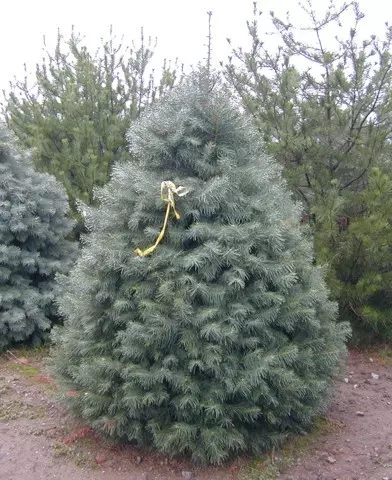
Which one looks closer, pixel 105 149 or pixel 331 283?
pixel 331 283

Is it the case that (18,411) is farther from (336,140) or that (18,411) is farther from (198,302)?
(336,140)

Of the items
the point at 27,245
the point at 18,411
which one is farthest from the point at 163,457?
the point at 27,245

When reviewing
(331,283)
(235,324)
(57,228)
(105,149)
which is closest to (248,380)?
(235,324)

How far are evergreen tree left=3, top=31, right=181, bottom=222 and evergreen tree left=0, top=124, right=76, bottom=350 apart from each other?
991 millimetres

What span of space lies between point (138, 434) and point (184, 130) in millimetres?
1785

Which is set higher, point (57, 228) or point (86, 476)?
point (57, 228)

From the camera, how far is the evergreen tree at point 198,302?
314cm

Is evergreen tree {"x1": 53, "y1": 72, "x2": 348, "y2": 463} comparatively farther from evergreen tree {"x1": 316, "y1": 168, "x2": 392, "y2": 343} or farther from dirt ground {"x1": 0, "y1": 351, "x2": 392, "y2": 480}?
evergreen tree {"x1": 316, "y1": 168, "x2": 392, "y2": 343}

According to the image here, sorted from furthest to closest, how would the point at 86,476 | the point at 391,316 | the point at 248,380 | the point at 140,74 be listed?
1. the point at 140,74
2. the point at 391,316
3. the point at 86,476
4. the point at 248,380

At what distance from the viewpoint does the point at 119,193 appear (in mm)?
3512

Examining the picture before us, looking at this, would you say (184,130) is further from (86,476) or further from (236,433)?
(86,476)

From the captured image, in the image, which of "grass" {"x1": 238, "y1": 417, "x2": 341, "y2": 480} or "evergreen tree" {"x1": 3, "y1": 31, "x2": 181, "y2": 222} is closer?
"grass" {"x1": 238, "y1": 417, "x2": 341, "y2": 480}

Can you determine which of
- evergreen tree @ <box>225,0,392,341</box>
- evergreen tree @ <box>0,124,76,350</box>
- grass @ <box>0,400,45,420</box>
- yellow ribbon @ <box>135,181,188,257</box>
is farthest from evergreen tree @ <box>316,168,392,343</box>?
grass @ <box>0,400,45,420</box>

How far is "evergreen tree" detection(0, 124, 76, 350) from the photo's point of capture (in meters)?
5.21
